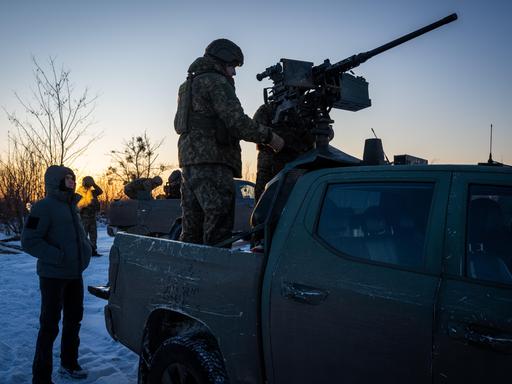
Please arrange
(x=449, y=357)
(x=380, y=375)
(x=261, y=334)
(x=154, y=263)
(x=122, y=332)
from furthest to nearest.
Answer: (x=122, y=332), (x=154, y=263), (x=261, y=334), (x=380, y=375), (x=449, y=357)

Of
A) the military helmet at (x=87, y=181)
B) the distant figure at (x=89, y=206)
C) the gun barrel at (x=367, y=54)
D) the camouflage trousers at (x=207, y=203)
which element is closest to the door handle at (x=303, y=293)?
the camouflage trousers at (x=207, y=203)

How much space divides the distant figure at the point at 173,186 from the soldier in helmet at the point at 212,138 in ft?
18.2

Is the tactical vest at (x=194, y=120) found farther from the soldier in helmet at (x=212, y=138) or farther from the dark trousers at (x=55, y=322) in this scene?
the dark trousers at (x=55, y=322)

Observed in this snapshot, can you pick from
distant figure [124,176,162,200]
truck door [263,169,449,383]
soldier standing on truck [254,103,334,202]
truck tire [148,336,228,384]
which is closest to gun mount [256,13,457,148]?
soldier standing on truck [254,103,334,202]

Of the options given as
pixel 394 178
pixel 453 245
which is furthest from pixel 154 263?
pixel 453 245

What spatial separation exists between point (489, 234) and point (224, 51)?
257 centimetres

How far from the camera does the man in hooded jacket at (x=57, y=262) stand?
3461 millimetres

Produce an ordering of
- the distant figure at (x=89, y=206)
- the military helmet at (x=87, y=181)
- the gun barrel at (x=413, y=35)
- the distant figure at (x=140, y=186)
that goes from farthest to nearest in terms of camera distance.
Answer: the military helmet at (x=87, y=181) → the distant figure at (x=89, y=206) → the distant figure at (x=140, y=186) → the gun barrel at (x=413, y=35)

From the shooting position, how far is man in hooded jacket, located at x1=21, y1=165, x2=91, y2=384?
3461 mm

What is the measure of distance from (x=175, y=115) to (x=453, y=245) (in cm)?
273

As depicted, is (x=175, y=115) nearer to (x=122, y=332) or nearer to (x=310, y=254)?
(x=122, y=332)

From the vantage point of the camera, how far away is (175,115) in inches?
148

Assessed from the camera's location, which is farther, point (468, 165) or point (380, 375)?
point (468, 165)

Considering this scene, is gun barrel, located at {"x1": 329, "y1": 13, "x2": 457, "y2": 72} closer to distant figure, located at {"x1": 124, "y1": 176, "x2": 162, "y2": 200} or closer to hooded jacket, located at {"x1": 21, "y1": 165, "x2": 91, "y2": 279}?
hooded jacket, located at {"x1": 21, "y1": 165, "x2": 91, "y2": 279}
